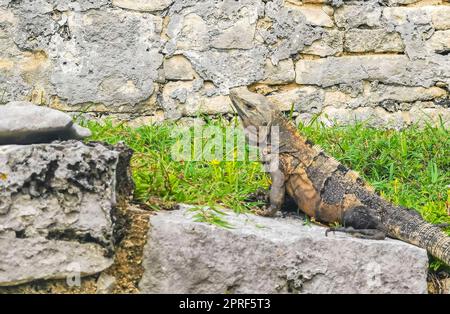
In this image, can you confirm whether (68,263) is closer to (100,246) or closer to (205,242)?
(100,246)

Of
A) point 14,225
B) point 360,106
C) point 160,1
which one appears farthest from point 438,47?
point 14,225

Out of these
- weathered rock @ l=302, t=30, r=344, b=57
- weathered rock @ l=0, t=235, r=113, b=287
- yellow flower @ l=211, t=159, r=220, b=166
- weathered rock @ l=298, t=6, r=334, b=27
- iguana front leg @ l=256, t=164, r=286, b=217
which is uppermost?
weathered rock @ l=298, t=6, r=334, b=27

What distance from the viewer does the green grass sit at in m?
5.27

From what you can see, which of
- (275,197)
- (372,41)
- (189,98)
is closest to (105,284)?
(275,197)

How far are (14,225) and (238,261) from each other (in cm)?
132

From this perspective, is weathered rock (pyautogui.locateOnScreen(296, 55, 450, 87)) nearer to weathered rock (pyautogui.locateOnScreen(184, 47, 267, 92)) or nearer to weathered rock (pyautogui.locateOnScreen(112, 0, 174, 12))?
weathered rock (pyautogui.locateOnScreen(184, 47, 267, 92))

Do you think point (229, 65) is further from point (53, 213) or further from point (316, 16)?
point (53, 213)

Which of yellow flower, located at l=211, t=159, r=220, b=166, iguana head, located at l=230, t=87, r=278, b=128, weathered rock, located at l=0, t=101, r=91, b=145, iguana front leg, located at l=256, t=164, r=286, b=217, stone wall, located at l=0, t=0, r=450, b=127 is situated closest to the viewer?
weathered rock, located at l=0, t=101, r=91, b=145

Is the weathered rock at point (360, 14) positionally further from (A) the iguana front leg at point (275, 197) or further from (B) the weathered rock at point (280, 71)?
(A) the iguana front leg at point (275, 197)

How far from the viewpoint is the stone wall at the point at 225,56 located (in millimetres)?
7410

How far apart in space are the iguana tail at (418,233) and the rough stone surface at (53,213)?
1882mm

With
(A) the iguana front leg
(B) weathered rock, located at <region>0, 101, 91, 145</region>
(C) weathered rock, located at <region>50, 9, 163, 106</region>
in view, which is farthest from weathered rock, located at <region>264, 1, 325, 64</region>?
(B) weathered rock, located at <region>0, 101, 91, 145</region>

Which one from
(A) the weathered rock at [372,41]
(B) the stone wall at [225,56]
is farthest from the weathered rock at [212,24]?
(A) the weathered rock at [372,41]

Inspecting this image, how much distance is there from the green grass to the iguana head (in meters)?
0.50
